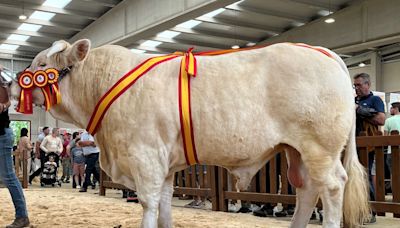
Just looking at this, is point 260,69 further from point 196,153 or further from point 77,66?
point 77,66

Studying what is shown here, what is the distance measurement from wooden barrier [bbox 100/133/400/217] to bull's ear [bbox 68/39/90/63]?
135 inches

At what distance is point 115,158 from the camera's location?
132 inches

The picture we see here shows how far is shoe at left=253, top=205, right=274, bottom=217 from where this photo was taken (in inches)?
254

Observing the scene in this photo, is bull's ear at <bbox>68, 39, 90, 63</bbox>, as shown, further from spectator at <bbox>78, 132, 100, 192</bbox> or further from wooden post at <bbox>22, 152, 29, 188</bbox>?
wooden post at <bbox>22, 152, 29, 188</bbox>

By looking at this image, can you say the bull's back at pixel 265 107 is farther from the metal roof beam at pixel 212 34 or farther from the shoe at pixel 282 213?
the metal roof beam at pixel 212 34

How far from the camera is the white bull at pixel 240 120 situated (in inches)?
128

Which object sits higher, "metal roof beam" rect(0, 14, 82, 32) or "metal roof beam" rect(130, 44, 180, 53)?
"metal roof beam" rect(0, 14, 82, 32)

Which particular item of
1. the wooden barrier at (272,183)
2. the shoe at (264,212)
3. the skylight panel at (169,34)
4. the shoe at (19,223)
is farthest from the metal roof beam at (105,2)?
the shoe at (19,223)

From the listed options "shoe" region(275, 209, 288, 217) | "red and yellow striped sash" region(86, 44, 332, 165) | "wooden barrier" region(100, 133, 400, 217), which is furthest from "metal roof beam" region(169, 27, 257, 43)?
"red and yellow striped sash" region(86, 44, 332, 165)

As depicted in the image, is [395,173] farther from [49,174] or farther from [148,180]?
[49,174]

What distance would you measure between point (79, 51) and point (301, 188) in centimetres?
191

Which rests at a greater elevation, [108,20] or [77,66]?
[108,20]

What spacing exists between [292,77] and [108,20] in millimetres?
12556

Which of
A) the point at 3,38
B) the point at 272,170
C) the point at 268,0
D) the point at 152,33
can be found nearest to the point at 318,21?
the point at 268,0
